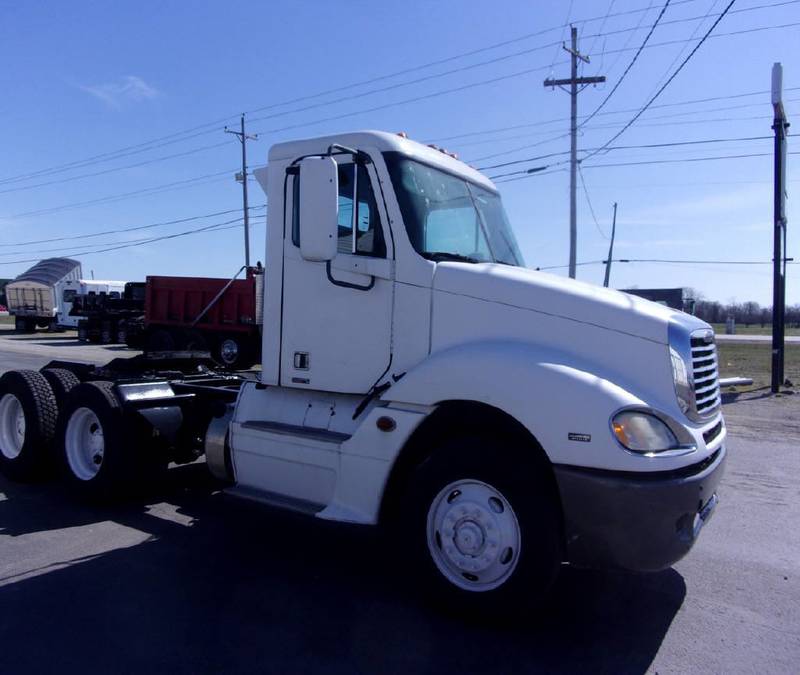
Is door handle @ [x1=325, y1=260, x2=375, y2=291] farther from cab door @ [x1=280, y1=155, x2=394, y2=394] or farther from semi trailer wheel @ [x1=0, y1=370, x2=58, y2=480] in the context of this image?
semi trailer wheel @ [x1=0, y1=370, x2=58, y2=480]

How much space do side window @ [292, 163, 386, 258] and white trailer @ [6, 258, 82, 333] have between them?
40.4 metres

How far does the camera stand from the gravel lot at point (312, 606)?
3.42m

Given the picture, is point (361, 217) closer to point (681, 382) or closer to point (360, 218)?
point (360, 218)

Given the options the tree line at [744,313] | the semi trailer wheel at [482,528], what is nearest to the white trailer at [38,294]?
the semi trailer wheel at [482,528]

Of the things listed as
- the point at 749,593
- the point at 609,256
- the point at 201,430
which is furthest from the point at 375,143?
the point at 609,256

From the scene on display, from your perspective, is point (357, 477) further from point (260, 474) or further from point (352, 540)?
point (352, 540)

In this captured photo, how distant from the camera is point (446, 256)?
4348mm

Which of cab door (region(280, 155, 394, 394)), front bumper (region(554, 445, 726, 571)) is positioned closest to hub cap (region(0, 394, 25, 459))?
cab door (region(280, 155, 394, 394))

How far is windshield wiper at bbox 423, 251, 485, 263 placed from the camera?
427 centimetres

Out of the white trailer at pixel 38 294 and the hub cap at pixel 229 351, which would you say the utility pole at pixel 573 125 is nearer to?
the hub cap at pixel 229 351

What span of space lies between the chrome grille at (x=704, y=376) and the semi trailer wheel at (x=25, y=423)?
572 cm

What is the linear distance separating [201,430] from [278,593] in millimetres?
2377

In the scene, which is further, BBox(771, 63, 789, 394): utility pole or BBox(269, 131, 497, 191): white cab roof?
BBox(771, 63, 789, 394): utility pole

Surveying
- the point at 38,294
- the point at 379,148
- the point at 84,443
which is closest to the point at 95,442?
the point at 84,443
